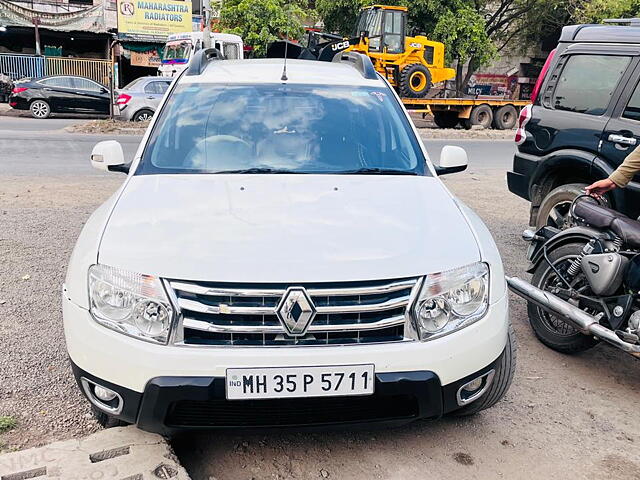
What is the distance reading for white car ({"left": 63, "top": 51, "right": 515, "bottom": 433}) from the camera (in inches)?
93.2

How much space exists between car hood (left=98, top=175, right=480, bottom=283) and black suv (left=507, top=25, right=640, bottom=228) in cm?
211

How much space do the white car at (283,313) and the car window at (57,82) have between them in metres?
17.3

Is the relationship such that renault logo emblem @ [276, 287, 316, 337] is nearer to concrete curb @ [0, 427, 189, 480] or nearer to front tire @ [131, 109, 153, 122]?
concrete curb @ [0, 427, 189, 480]

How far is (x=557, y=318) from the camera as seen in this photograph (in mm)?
3885

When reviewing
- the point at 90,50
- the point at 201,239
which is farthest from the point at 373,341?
the point at 90,50

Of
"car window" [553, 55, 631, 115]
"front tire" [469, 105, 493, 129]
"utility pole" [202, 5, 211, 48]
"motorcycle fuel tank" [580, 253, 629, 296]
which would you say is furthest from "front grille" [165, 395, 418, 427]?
"front tire" [469, 105, 493, 129]

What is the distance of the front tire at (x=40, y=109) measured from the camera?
18.3 meters

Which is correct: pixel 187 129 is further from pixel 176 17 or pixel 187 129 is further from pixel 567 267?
pixel 176 17

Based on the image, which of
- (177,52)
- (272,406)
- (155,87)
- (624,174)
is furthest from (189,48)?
(272,406)

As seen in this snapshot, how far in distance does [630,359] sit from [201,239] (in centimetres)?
304

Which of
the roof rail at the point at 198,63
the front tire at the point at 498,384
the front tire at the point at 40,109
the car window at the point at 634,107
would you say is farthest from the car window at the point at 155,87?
the front tire at the point at 498,384

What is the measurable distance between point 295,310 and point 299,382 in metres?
0.28

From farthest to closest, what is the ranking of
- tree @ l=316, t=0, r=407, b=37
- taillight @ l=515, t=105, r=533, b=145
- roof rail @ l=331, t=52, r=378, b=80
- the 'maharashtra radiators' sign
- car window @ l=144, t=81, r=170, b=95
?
the 'maharashtra radiators' sign
tree @ l=316, t=0, r=407, b=37
car window @ l=144, t=81, r=170, b=95
taillight @ l=515, t=105, r=533, b=145
roof rail @ l=331, t=52, r=378, b=80

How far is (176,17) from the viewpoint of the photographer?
25953 mm
